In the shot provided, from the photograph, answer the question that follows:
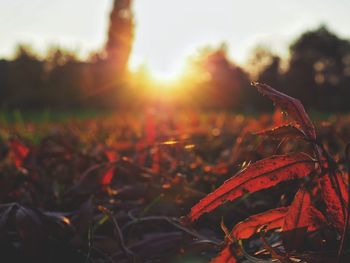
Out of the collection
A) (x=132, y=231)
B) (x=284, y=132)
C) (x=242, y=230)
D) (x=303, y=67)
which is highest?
(x=284, y=132)

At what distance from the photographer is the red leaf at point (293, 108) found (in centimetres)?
70

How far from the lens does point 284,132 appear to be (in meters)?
0.70

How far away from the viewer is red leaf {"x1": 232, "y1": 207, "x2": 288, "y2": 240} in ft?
2.34

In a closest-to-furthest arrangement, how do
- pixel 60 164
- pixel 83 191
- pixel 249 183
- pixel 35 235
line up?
1. pixel 249 183
2. pixel 35 235
3. pixel 83 191
4. pixel 60 164

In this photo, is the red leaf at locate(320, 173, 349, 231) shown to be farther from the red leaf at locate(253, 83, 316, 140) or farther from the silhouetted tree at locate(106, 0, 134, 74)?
the silhouetted tree at locate(106, 0, 134, 74)

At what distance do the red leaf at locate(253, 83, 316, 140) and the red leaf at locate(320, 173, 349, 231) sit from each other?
0.08m

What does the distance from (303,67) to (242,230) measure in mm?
48255

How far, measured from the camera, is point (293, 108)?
2.35 ft

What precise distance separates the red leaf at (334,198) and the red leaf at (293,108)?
0.26 feet

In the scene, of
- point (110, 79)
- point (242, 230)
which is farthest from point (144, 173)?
point (110, 79)

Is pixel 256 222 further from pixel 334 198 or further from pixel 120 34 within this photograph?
pixel 120 34

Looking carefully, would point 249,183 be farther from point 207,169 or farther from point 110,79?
point 110,79

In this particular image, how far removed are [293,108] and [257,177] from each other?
0.45ft

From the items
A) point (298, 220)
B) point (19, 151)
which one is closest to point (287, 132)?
point (298, 220)
